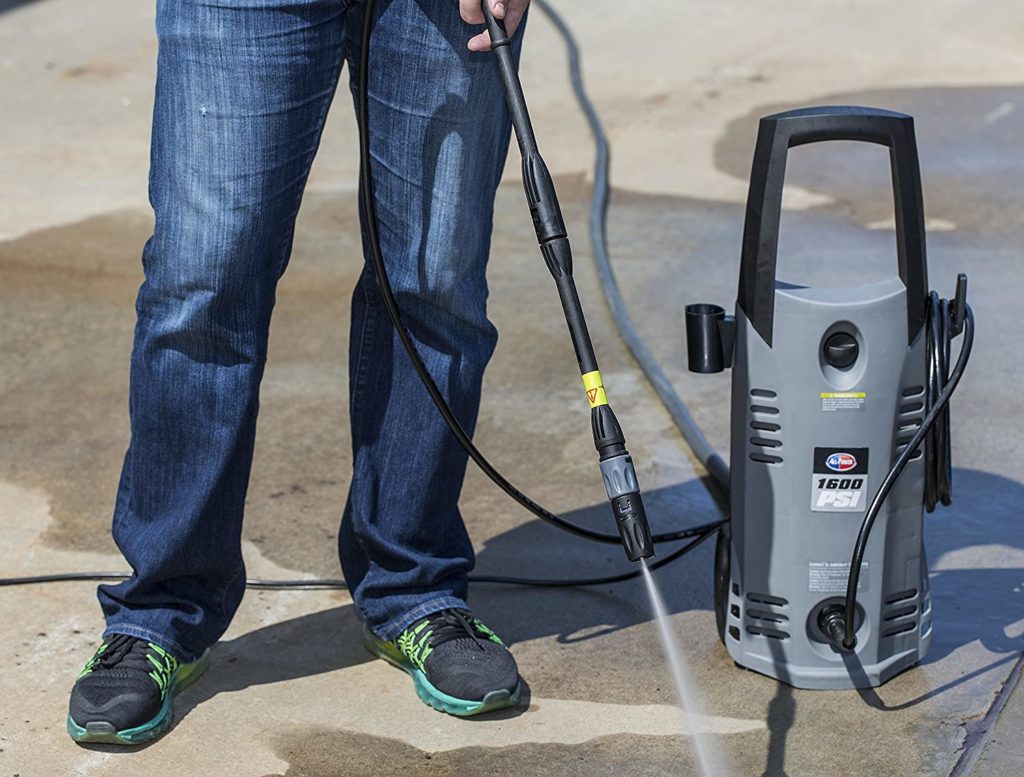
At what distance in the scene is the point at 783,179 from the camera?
2090mm

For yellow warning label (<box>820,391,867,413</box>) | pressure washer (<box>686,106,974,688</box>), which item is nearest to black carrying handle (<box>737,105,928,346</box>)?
pressure washer (<box>686,106,974,688</box>)

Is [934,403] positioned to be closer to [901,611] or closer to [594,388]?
[901,611]

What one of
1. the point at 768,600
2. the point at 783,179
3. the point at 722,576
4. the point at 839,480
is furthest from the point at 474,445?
the point at 783,179

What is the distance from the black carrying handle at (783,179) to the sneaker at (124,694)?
3.40 feet

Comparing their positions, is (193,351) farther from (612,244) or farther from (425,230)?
(612,244)

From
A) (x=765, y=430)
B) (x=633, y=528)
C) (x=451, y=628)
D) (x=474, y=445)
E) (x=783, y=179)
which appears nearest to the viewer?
(x=633, y=528)

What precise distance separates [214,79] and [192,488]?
60cm

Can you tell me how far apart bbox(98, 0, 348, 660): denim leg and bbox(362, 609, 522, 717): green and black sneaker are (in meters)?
0.32

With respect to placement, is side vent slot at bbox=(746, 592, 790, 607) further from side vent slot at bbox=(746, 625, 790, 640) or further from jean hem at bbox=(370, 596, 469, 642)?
jean hem at bbox=(370, 596, 469, 642)

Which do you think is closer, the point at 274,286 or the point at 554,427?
the point at 274,286

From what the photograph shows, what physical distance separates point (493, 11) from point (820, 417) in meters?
0.75

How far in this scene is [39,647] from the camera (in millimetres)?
2412

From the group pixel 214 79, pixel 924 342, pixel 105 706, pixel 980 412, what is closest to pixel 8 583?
pixel 105 706

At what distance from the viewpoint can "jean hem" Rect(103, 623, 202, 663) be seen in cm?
222
